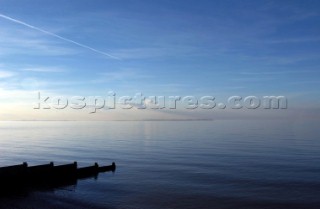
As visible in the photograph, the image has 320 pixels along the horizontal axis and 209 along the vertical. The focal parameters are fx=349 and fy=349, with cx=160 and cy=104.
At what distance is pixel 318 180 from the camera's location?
41.2 meters

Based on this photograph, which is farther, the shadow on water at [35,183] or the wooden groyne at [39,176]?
the wooden groyne at [39,176]

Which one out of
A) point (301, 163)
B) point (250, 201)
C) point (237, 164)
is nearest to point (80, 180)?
point (250, 201)

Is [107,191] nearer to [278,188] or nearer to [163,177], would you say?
[163,177]

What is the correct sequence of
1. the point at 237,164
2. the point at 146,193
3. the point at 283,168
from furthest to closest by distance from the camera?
the point at 237,164 → the point at 283,168 → the point at 146,193

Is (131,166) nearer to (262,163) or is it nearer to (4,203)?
(262,163)

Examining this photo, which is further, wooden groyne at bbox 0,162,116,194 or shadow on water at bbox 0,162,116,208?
wooden groyne at bbox 0,162,116,194

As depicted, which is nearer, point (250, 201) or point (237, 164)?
point (250, 201)

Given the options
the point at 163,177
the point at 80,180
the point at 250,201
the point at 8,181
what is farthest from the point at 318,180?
the point at 8,181

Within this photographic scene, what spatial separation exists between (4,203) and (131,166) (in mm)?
28977

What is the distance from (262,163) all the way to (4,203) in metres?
42.1

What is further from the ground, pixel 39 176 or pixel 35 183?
pixel 39 176

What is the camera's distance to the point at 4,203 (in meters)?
25.1

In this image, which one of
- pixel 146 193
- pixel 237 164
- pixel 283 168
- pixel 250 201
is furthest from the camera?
pixel 237 164

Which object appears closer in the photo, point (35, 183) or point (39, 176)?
point (35, 183)
